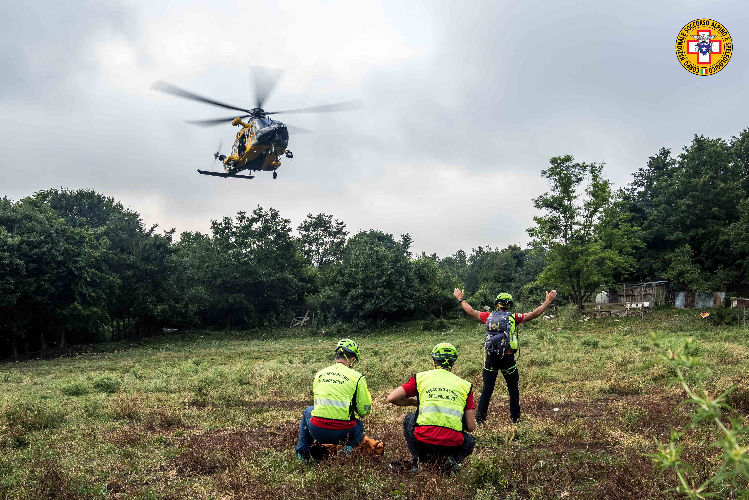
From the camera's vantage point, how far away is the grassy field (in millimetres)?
5887

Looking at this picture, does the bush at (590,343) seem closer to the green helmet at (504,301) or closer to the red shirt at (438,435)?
the green helmet at (504,301)

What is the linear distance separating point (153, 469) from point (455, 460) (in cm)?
417

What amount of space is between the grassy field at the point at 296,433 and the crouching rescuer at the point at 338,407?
1.37 feet

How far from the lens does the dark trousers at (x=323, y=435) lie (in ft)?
22.2

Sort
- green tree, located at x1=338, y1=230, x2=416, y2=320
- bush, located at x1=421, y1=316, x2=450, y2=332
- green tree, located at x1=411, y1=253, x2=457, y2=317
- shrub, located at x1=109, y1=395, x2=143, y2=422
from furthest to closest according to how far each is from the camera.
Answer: green tree, located at x1=411, y1=253, x2=457, y2=317 < green tree, located at x1=338, y1=230, x2=416, y2=320 < bush, located at x1=421, y1=316, x2=450, y2=332 < shrub, located at x1=109, y1=395, x2=143, y2=422

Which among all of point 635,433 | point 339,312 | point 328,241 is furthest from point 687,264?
point 328,241

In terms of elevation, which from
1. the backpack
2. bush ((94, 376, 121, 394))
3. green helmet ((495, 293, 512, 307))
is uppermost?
green helmet ((495, 293, 512, 307))

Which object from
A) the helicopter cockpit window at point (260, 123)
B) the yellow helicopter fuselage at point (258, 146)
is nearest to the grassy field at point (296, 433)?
the yellow helicopter fuselage at point (258, 146)

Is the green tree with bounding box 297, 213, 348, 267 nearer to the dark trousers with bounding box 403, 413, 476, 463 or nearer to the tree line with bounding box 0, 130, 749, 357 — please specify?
the tree line with bounding box 0, 130, 749, 357

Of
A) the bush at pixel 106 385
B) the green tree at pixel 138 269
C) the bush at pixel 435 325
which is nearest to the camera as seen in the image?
the bush at pixel 106 385

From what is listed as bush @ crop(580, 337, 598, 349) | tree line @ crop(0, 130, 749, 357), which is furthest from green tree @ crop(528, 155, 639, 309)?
bush @ crop(580, 337, 598, 349)

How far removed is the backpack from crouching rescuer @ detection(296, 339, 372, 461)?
2.97 m

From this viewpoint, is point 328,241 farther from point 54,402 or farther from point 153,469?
point 153,469

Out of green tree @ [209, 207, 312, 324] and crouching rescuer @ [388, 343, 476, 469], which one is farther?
green tree @ [209, 207, 312, 324]
